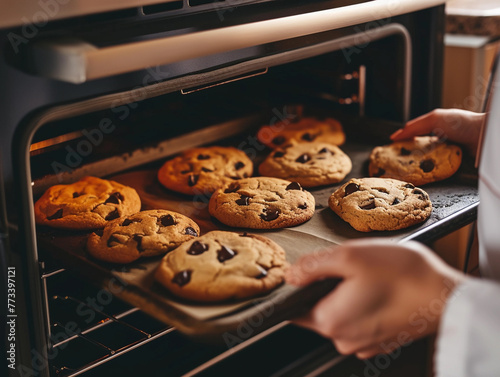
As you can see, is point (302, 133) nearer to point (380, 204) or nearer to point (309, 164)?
point (309, 164)

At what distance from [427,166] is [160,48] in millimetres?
919

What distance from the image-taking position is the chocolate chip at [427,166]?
66.3 inches

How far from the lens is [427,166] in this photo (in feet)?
5.54

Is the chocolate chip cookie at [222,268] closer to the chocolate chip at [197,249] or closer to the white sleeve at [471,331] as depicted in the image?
the chocolate chip at [197,249]

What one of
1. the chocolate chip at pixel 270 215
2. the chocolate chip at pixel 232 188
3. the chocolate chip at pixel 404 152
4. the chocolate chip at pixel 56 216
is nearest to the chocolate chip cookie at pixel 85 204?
the chocolate chip at pixel 56 216

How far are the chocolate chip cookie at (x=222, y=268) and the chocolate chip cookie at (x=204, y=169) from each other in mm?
380

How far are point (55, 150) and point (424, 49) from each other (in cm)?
110

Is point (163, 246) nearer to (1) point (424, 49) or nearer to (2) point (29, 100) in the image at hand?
(2) point (29, 100)

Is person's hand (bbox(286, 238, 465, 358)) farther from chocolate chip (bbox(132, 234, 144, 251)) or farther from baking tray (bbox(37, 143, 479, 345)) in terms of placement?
chocolate chip (bbox(132, 234, 144, 251))

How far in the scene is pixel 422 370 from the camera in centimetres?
190

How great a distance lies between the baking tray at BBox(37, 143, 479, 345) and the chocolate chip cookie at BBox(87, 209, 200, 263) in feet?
0.07

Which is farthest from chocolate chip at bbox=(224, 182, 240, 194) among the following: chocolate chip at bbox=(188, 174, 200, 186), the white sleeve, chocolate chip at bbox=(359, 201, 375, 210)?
the white sleeve

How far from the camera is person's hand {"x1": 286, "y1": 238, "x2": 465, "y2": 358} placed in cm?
101

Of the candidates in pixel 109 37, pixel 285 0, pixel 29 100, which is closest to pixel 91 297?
pixel 29 100
